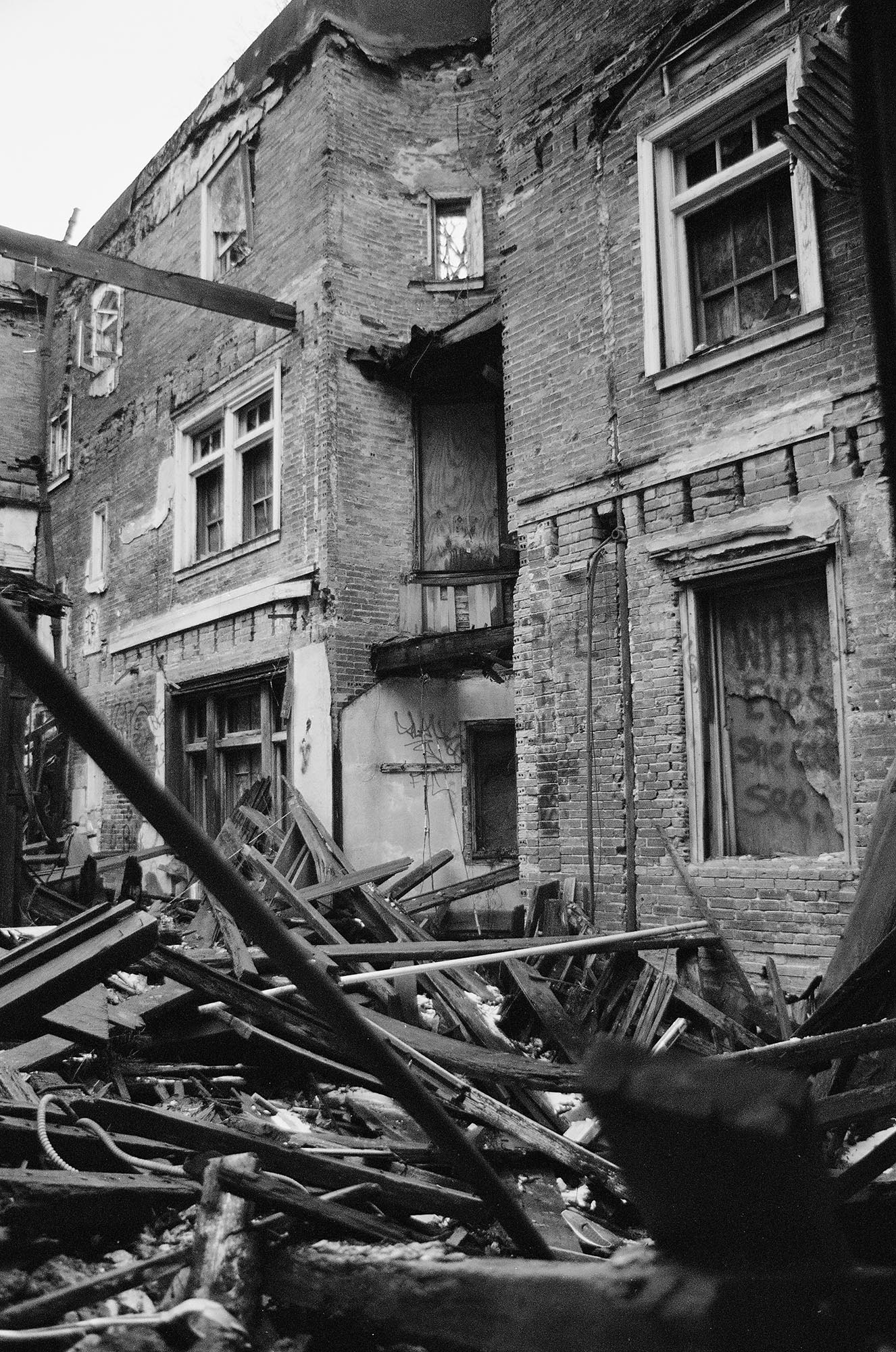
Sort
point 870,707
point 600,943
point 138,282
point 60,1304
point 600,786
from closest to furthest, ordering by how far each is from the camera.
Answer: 1. point 60,1304
2. point 600,943
3. point 870,707
4. point 600,786
5. point 138,282

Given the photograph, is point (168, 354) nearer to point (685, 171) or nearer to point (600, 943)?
point (685, 171)

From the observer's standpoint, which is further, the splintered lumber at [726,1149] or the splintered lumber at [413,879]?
the splintered lumber at [413,879]

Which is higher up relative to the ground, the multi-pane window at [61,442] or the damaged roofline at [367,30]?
the damaged roofline at [367,30]

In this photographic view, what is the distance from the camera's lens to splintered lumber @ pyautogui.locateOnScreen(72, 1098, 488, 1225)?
317cm

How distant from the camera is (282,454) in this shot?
11.7 metres

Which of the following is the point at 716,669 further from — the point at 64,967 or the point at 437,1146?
the point at 437,1146

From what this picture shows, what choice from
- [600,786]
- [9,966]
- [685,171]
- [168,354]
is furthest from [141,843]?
[685,171]

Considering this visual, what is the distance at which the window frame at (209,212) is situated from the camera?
41.4 feet

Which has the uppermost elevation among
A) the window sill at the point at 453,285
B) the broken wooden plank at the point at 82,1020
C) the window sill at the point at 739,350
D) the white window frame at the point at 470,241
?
the white window frame at the point at 470,241

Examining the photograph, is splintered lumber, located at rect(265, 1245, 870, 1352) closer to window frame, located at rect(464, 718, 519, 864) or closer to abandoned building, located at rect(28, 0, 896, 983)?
abandoned building, located at rect(28, 0, 896, 983)

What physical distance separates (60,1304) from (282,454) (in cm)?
1015

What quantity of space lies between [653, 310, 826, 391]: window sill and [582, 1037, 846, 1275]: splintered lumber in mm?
5867

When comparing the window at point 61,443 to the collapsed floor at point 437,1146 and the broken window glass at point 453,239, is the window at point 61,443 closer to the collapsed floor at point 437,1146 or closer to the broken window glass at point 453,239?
the broken window glass at point 453,239

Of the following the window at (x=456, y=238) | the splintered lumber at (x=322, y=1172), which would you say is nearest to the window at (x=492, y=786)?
the window at (x=456, y=238)
